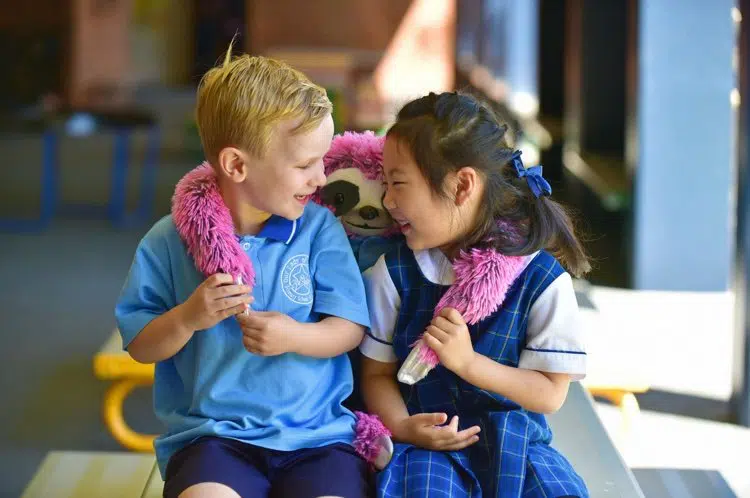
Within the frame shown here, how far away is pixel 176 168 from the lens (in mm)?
9430

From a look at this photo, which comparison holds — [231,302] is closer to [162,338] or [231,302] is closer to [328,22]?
[162,338]

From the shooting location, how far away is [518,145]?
3.81m

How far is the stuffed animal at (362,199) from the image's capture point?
1991 mm

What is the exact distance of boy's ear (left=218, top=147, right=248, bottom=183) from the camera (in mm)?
1738

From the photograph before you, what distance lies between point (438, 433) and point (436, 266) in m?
0.28

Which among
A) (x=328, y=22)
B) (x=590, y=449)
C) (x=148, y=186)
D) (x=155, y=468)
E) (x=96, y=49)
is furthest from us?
(x=96, y=49)

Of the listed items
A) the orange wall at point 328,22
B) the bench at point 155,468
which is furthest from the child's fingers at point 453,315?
the orange wall at point 328,22

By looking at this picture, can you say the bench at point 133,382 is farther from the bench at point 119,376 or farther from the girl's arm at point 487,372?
the girl's arm at point 487,372

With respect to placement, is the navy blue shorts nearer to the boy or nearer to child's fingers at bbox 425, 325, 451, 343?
the boy

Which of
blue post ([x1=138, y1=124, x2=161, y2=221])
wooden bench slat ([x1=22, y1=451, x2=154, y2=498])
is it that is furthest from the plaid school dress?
blue post ([x1=138, y1=124, x2=161, y2=221])

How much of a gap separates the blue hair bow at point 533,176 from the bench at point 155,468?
1.76 ft

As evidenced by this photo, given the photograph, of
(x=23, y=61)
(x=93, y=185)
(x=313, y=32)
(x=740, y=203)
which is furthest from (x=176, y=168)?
(x=740, y=203)

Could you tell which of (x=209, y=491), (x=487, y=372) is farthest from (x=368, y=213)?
(x=209, y=491)

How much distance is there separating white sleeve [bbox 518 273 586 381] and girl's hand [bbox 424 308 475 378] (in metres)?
0.12
